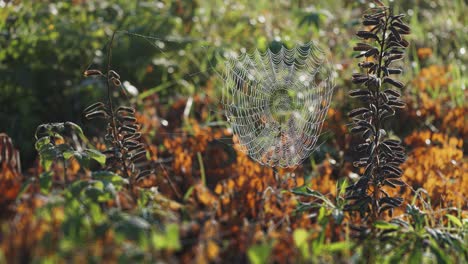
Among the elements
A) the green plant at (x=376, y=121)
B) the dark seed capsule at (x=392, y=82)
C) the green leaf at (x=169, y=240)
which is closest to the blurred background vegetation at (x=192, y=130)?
the green leaf at (x=169, y=240)

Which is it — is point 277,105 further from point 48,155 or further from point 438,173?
point 48,155

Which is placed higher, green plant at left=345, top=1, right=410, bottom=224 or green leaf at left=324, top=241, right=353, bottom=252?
green plant at left=345, top=1, right=410, bottom=224

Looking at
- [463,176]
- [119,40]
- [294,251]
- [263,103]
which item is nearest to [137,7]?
[119,40]

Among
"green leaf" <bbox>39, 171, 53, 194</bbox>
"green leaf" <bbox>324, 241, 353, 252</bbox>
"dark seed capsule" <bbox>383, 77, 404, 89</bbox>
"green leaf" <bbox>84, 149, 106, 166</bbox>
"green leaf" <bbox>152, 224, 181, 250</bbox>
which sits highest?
"dark seed capsule" <bbox>383, 77, 404, 89</bbox>

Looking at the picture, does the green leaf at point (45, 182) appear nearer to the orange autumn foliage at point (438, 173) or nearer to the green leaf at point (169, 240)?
the green leaf at point (169, 240)

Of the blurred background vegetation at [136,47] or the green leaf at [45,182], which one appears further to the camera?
the blurred background vegetation at [136,47]

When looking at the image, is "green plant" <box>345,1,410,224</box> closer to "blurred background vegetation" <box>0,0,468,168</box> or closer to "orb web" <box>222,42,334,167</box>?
"orb web" <box>222,42,334,167</box>

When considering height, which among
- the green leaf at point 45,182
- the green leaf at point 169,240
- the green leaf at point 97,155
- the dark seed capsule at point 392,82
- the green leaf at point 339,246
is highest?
the dark seed capsule at point 392,82

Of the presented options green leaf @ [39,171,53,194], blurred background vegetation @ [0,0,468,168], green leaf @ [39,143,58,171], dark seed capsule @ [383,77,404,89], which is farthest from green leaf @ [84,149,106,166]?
blurred background vegetation @ [0,0,468,168]

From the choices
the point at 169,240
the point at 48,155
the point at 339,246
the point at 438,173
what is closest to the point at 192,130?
the point at 438,173
